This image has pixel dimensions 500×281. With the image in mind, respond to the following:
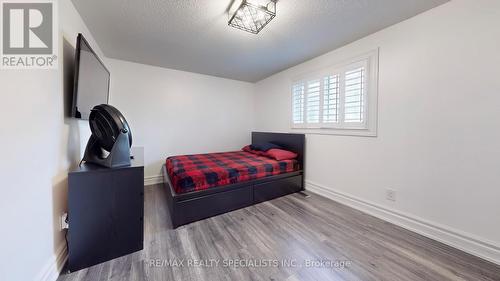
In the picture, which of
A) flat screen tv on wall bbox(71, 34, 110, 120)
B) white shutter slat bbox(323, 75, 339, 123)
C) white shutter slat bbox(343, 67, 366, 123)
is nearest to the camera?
flat screen tv on wall bbox(71, 34, 110, 120)

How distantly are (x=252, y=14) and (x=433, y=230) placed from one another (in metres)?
2.81

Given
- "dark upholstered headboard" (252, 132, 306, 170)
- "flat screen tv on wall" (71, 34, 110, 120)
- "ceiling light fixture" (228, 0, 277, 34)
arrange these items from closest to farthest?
"flat screen tv on wall" (71, 34, 110, 120) → "ceiling light fixture" (228, 0, 277, 34) → "dark upholstered headboard" (252, 132, 306, 170)

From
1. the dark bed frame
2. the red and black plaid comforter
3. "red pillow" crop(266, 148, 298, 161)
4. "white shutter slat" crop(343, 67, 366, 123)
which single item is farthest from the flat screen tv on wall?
"white shutter slat" crop(343, 67, 366, 123)

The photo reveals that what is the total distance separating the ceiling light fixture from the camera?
64.8 inches

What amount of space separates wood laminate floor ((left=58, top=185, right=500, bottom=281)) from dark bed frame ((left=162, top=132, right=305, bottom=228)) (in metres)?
0.12

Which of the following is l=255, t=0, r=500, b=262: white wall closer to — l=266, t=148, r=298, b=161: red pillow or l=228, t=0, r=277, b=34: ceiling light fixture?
l=266, t=148, r=298, b=161: red pillow

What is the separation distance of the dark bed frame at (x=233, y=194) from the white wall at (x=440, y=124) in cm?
87

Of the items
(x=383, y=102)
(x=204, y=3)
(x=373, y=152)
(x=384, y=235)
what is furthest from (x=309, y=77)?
(x=384, y=235)

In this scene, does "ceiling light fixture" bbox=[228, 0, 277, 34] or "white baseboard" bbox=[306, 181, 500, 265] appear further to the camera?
"ceiling light fixture" bbox=[228, 0, 277, 34]

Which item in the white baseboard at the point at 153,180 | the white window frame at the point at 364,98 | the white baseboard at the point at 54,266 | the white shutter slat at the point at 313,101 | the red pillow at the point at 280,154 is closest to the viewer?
the white baseboard at the point at 54,266

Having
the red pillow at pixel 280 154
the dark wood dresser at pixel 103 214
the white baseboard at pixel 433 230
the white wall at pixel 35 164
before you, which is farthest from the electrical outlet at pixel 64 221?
the white baseboard at pixel 433 230

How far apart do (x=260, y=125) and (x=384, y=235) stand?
122 inches

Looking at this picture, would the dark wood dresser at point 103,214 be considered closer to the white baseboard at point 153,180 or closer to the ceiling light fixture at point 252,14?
the ceiling light fixture at point 252,14

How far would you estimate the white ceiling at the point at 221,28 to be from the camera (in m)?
1.69
